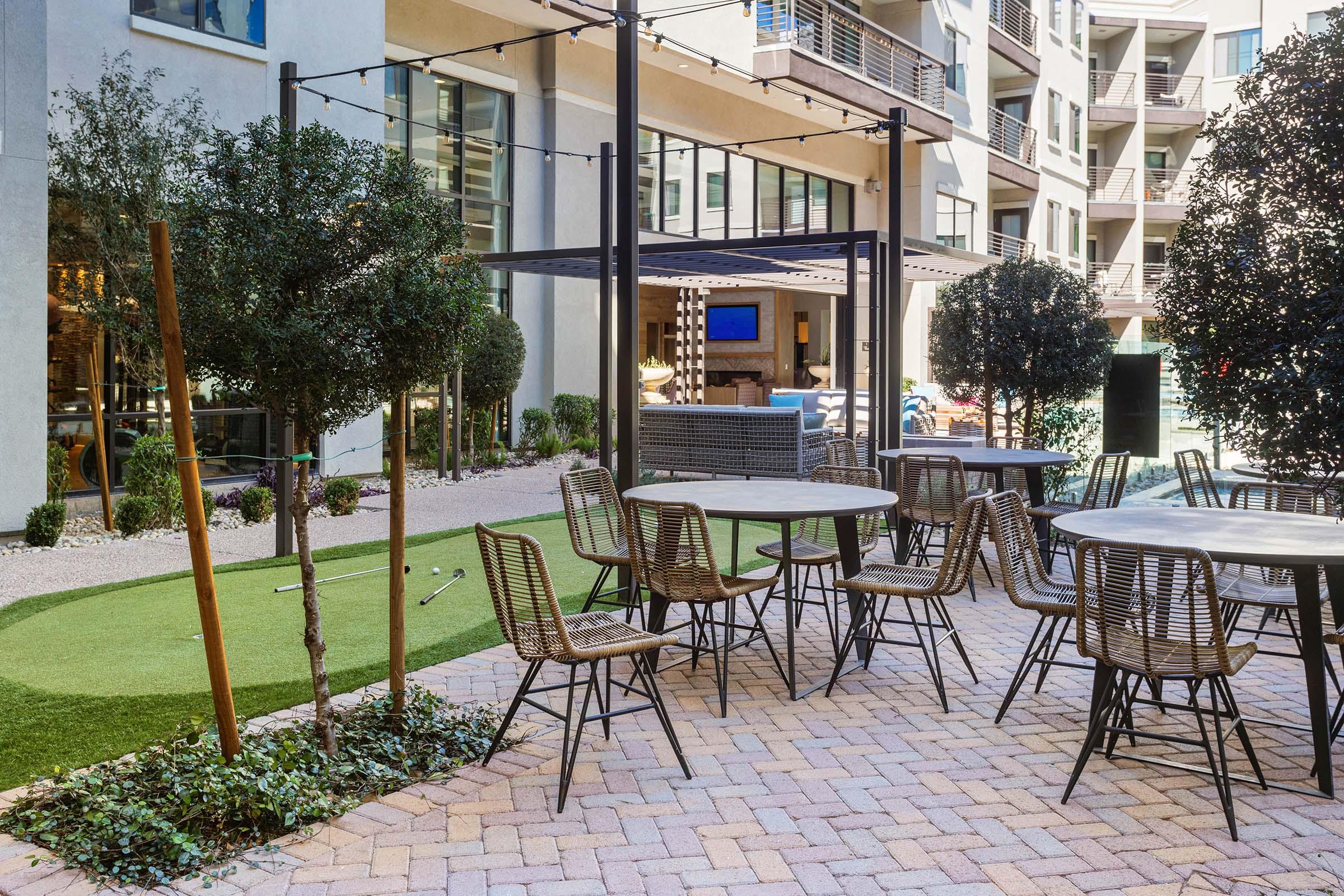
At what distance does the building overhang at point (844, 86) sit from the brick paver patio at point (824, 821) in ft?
47.4

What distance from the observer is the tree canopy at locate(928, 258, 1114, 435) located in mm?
10977

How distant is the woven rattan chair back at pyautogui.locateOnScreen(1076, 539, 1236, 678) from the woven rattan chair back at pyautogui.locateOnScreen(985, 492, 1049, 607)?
765 millimetres

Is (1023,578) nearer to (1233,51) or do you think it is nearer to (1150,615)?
(1150,615)

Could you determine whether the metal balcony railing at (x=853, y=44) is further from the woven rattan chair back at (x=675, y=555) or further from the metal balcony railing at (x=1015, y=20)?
the woven rattan chair back at (x=675, y=555)

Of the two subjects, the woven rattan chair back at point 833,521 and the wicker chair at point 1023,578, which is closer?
the wicker chair at point 1023,578

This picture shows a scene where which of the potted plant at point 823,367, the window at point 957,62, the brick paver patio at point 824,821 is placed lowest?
the brick paver patio at point 824,821

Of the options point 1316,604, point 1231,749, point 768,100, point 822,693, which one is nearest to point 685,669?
point 822,693

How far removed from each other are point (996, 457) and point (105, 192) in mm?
7673

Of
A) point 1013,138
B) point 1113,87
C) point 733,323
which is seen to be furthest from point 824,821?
point 1113,87

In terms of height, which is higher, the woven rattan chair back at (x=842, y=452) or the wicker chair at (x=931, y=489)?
the woven rattan chair back at (x=842, y=452)

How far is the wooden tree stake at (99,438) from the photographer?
1014 cm

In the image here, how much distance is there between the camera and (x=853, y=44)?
22.5 metres

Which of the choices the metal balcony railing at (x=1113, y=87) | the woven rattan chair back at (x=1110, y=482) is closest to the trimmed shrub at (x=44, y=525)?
the woven rattan chair back at (x=1110, y=482)

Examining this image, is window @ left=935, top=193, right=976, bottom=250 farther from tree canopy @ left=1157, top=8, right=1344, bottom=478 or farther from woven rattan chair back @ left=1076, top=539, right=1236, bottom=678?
tree canopy @ left=1157, top=8, right=1344, bottom=478
